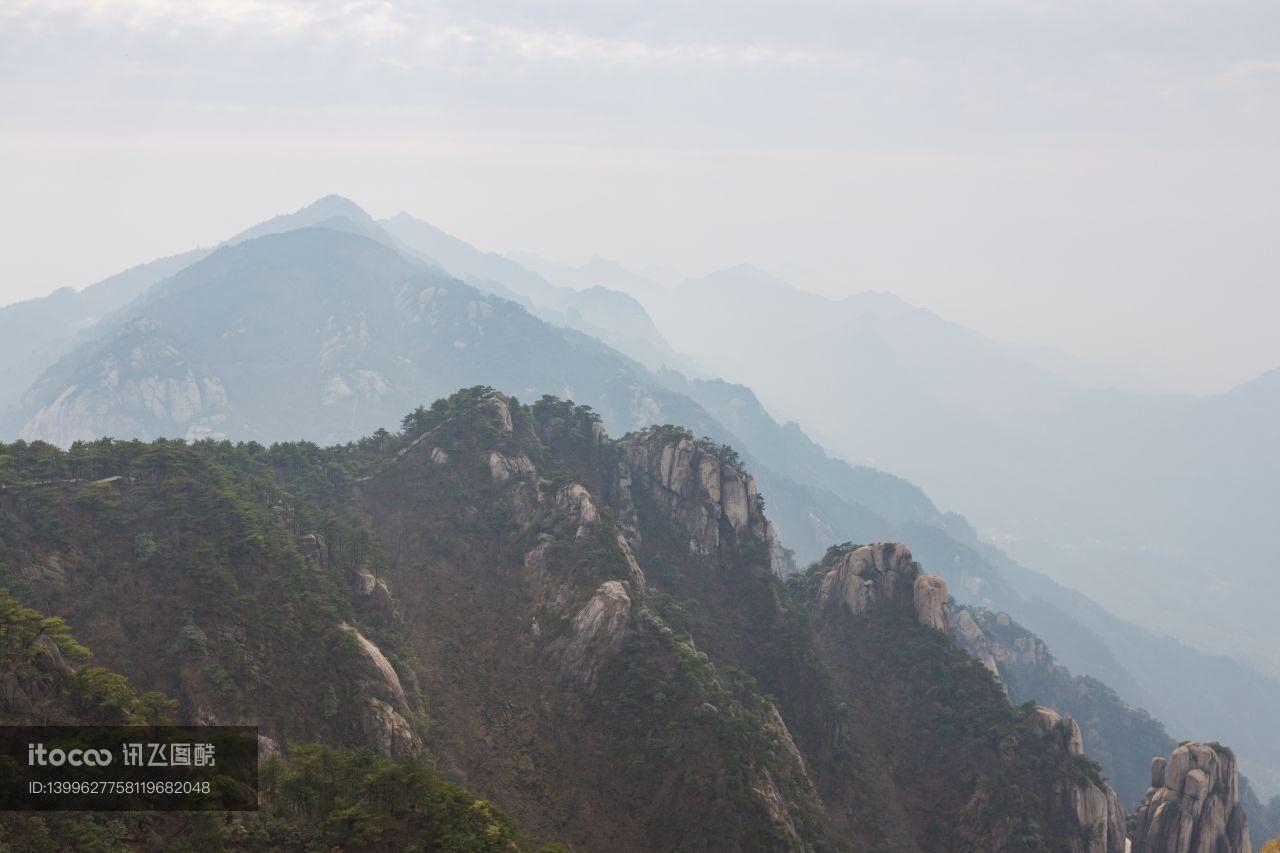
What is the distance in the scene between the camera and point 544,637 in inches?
3098

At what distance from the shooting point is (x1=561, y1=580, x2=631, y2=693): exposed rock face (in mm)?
74688

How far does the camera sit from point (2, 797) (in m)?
36.1

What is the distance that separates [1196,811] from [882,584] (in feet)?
134

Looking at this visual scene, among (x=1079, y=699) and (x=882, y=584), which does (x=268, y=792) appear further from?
(x=1079, y=699)

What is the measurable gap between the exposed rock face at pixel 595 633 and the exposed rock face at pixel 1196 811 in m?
64.3

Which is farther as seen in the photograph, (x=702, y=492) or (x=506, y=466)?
(x=702, y=492)

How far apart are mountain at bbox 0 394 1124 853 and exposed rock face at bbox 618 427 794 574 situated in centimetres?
42

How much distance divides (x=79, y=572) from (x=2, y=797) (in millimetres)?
26828

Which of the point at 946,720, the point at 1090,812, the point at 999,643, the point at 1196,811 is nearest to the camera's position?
the point at 1090,812

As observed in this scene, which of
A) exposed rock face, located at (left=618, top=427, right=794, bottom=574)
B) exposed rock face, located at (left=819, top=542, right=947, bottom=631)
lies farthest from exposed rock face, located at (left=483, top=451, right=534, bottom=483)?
exposed rock face, located at (left=819, top=542, right=947, bottom=631)

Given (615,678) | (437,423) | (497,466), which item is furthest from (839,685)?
(437,423)

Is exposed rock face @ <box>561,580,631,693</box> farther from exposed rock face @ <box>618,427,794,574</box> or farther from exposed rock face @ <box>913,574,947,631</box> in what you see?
exposed rock face @ <box>913,574,947,631</box>

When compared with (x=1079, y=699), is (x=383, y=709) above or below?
above

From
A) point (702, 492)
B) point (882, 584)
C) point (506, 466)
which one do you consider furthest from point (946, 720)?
point (506, 466)
